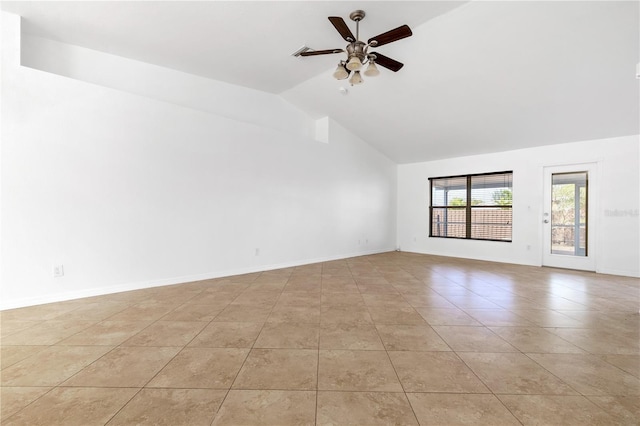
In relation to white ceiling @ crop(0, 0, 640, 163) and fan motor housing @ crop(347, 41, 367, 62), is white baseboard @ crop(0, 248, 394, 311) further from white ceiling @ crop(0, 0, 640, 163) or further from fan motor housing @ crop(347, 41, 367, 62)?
fan motor housing @ crop(347, 41, 367, 62)

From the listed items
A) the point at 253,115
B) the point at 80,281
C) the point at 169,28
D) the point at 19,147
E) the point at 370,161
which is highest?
the point at 169,28

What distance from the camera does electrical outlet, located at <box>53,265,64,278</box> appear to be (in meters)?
3.26

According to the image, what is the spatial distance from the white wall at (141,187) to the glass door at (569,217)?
15.3 ft

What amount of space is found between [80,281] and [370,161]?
20.6 ft

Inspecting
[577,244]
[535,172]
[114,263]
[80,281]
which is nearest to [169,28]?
[114,263]

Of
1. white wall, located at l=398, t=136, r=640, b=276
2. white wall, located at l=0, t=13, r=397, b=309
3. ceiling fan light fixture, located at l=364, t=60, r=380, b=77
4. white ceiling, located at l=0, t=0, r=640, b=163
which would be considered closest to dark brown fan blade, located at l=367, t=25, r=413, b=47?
ceiling fan light fixture, located at l=364, t=60, r=380, b=77

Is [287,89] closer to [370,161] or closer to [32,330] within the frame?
[370,161]

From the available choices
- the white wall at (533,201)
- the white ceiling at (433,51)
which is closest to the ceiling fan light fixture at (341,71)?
the white ceiling at (433,51)

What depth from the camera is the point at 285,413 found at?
1.47 meters

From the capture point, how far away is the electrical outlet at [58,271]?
3.26 m

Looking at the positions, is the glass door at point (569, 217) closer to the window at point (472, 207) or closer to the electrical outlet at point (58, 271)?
the window at point (472, 207)

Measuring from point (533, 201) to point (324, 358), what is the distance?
6.00 metres

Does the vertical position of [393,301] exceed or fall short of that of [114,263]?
it falls short

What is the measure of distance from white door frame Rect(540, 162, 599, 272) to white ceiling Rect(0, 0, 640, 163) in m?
0.59
